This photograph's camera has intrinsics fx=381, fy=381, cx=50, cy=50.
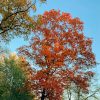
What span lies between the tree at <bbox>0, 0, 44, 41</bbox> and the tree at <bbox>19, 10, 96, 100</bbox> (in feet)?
26.0

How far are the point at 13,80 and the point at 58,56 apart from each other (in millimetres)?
4748

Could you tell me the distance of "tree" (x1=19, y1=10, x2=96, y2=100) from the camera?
3484cm

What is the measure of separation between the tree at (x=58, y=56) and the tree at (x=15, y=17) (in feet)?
26.0

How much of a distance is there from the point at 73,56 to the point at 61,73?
2.01 metres

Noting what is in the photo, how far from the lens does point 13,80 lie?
116 feet

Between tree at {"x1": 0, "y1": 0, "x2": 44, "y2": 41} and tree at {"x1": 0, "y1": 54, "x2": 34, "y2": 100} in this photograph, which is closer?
tree at {"x1": 0, "y1": 0, "x2": 44, "y2": 41}

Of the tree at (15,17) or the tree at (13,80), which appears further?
the tree at (13,80)

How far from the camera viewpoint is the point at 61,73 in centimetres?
3534

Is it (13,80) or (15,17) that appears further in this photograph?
(13,80)

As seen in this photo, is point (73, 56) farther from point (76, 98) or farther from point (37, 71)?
point (76, 98)

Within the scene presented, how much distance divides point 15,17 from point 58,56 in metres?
9.71

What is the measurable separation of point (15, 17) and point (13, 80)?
1048 cm

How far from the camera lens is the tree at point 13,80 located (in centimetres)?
3472

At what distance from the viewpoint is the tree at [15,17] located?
25.7 meters
